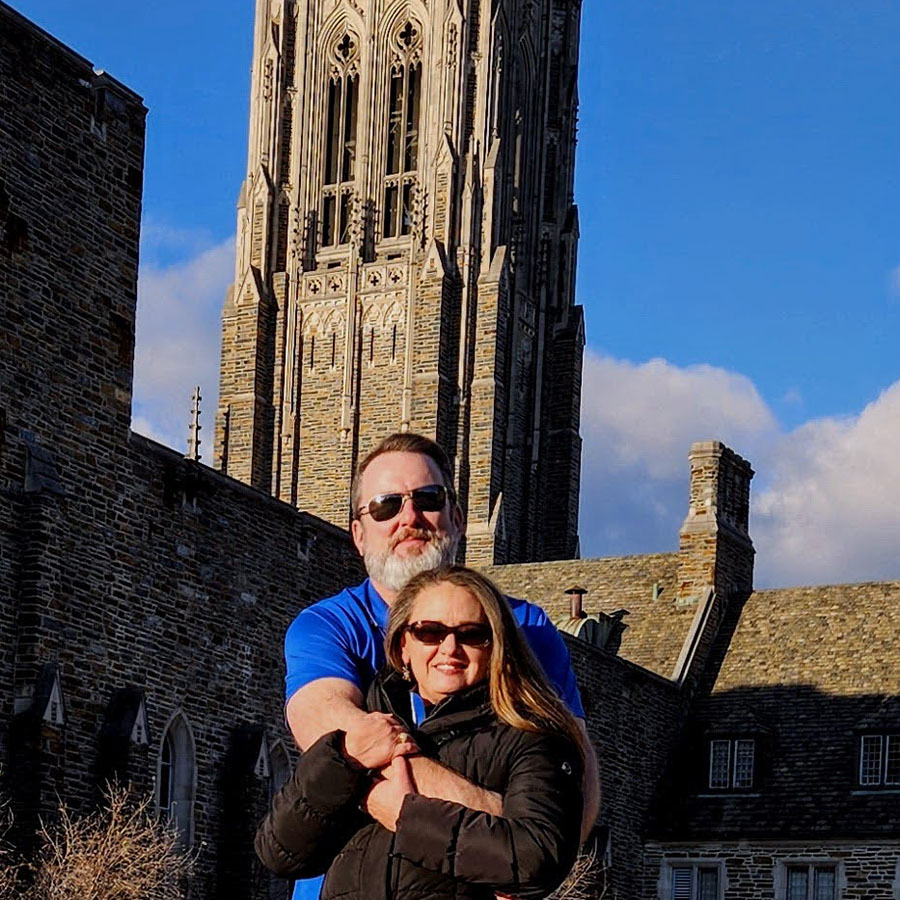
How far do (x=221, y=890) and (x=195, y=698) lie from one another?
213 cm

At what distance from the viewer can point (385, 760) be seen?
526 cm

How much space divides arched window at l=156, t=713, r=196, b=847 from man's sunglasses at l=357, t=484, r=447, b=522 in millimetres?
17884

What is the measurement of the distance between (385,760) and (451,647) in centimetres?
33

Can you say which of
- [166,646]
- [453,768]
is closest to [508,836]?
[453,768]

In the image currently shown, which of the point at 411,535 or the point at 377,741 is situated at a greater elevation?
the point at 411,535

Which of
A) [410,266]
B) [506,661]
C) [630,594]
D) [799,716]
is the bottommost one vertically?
[506,661]

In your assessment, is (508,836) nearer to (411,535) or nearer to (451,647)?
(451,647)

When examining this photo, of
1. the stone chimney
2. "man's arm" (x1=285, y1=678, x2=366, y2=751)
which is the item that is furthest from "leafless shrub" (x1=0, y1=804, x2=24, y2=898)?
the stone chimney

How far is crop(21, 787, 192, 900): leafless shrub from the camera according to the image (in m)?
19.0

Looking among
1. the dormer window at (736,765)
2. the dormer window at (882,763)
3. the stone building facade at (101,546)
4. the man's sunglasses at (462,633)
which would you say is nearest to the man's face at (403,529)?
the man's sunglasses at (462,633)

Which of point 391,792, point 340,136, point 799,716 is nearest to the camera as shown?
point 391,792

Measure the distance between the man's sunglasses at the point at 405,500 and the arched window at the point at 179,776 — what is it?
17884 millimetres

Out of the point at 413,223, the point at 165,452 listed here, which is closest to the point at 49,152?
the point at 165,452

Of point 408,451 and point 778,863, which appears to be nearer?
point 408,451
